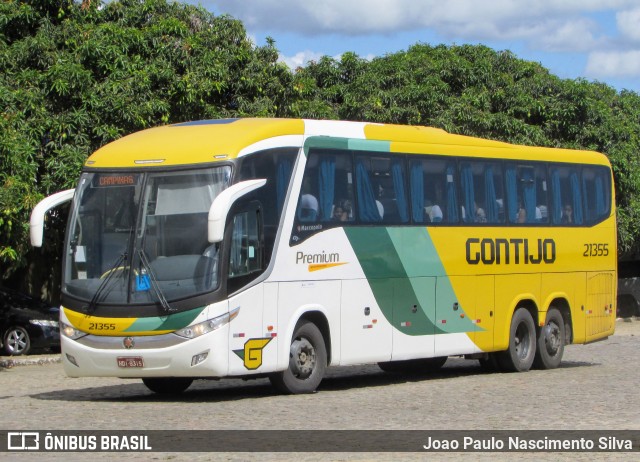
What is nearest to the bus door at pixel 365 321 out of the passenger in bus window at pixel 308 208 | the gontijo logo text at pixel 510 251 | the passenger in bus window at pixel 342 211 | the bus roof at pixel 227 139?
the passenger in bus window at pixel 342 211

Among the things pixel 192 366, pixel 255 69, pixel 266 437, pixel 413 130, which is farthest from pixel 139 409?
pixel 255 69

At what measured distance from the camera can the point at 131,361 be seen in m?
15.8

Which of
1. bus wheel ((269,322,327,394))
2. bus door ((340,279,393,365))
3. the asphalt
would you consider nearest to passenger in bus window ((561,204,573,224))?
bus door ((340,279,393,365))

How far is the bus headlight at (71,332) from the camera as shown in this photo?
639 inches

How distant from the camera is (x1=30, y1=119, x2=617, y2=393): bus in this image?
624 inches

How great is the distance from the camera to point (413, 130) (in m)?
20.0

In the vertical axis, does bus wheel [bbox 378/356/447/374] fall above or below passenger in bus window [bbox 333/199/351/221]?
below

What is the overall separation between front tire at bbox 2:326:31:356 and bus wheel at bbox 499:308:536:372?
10.2 m

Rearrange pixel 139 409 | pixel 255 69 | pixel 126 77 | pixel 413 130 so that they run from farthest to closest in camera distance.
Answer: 1. pixel 255 69
2. pixel 126 77
3. pixel 413 130
4. pixel 139 409

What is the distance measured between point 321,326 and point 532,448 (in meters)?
6.41

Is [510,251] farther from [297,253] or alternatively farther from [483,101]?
[483,101]

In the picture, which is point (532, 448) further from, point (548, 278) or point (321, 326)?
point (548, 278)

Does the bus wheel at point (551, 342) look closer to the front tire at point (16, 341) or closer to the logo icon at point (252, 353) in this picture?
the logo icon at point (252, 353)

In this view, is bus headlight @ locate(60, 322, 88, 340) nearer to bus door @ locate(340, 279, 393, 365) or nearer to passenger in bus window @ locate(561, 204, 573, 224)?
bus door @ locate(340, 279, 393, 365)
